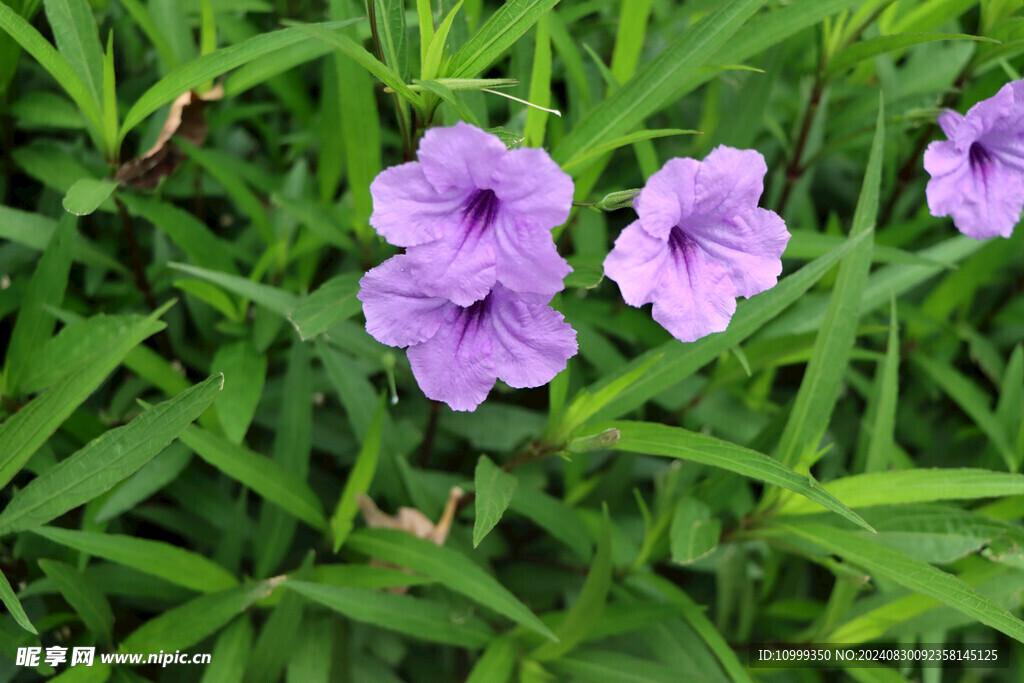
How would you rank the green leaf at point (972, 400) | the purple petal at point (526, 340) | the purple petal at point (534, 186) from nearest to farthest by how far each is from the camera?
1. the purple petal at point (534, 186)
2. the purple petal at point (526, 340)
3. the green leaf at point (972, 400)

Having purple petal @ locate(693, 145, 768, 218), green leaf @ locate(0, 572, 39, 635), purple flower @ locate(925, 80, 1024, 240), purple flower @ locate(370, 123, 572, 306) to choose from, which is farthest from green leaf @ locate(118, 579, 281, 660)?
purple flower @ locate(925, 80, 1024, 240)

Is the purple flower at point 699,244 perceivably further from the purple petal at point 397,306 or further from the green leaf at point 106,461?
the green leaf at point 106,461

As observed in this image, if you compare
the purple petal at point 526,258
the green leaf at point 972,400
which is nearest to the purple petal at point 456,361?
the purple petal at point 526,258

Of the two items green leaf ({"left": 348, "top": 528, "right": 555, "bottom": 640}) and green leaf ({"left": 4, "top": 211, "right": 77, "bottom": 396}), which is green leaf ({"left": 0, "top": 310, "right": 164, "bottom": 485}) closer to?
green leaf ({"left": 4, "top": 211, "right": 77, "bottom": 396})

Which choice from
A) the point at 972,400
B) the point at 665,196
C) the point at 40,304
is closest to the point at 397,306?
the point at 665,196

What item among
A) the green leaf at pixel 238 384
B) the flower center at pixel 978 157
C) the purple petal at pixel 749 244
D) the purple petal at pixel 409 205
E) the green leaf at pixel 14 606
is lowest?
the green leaf at pixel 238 384

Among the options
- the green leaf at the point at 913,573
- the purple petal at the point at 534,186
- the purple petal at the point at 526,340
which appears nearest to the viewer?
the purple petal at the point at 534,186

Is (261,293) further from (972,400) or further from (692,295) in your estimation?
(972,400)

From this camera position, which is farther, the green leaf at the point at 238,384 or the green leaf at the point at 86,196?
the green leaf at the point at 238,384

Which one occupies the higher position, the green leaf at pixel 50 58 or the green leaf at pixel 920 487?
the green leaf at pixel 50 58
